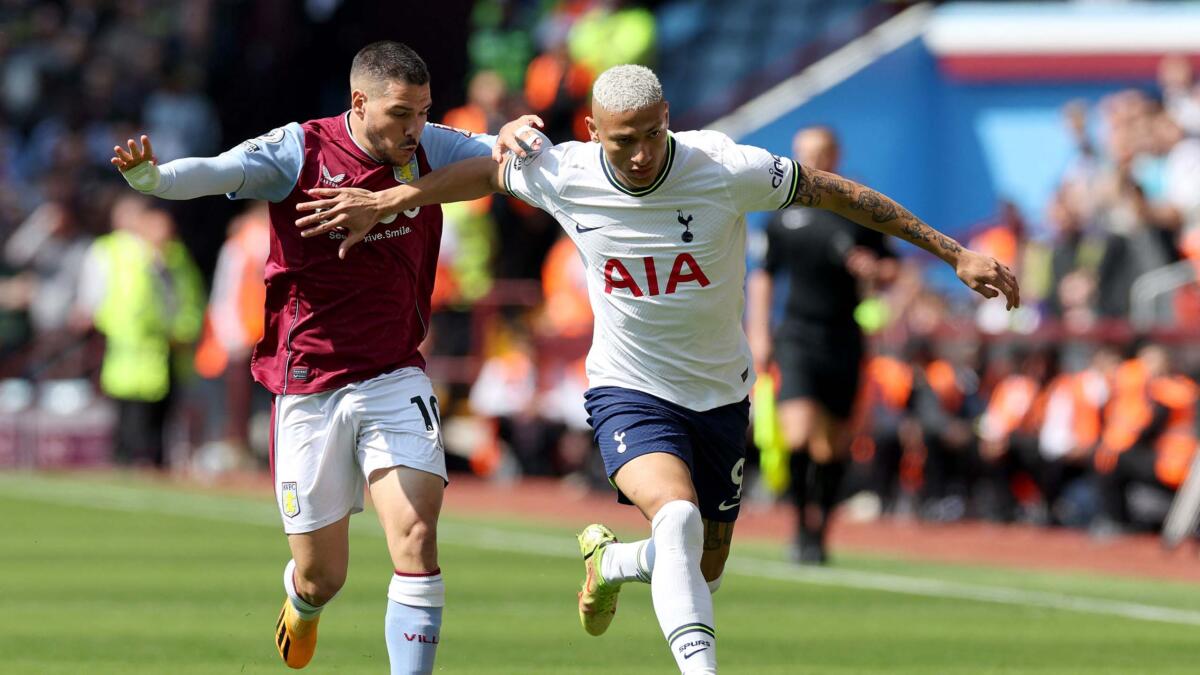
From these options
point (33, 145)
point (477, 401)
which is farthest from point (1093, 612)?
point (33, 145)

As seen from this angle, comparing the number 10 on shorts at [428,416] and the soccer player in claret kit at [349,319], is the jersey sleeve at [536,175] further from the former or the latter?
the number 10 on shorts at [428,416]

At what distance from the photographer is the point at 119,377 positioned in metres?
21.3

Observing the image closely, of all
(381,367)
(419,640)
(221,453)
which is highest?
(381,367)

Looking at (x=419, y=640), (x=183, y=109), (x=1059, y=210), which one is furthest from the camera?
(x=183, y=109)

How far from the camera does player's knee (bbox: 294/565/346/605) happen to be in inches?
320

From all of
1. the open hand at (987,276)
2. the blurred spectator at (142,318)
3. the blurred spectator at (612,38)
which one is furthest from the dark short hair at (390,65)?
the blurred spectator at (612,38)

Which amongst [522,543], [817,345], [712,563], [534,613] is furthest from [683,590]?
[522,543]

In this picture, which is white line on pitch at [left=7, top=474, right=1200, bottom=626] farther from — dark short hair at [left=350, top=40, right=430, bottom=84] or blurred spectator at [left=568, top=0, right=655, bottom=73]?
blurred spectator at [left=568, top=0, right=655, bottom=73]

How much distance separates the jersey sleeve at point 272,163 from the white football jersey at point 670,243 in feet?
2.62

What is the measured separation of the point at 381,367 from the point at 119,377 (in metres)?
13.9

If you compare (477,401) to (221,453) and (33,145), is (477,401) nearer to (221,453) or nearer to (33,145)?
(221,453)

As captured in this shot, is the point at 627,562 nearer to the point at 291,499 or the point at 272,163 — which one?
the point at 291,499

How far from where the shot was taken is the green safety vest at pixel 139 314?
21.2 metres

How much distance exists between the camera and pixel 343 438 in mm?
7984
